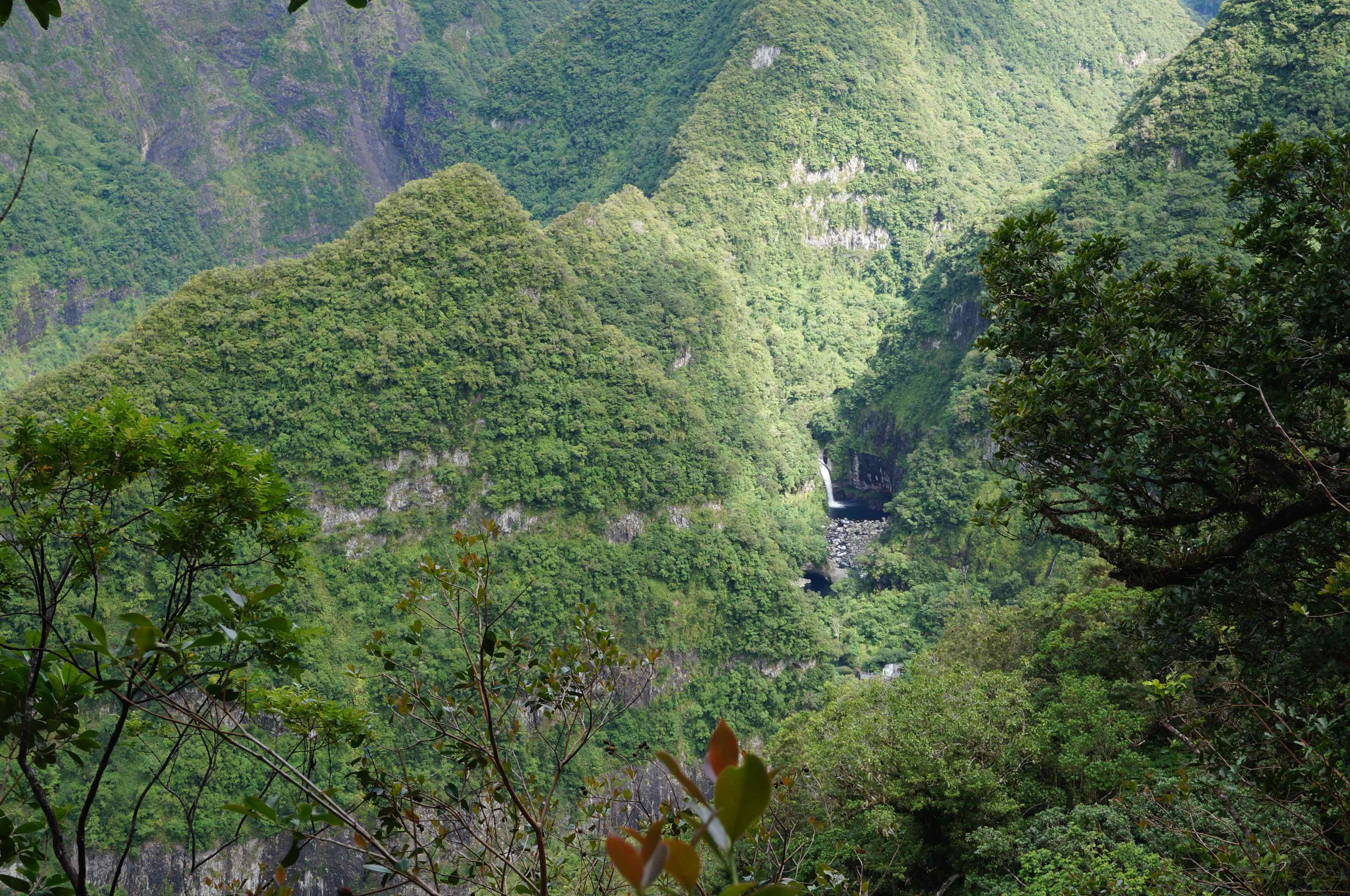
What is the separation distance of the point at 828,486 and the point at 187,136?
73.9 metres

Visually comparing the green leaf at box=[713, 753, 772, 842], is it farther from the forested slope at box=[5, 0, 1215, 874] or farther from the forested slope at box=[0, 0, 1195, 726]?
the forested slope at box=[0, 0, 1195, 726]

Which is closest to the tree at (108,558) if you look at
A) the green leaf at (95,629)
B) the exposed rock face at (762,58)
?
the green leaf at (95,629)

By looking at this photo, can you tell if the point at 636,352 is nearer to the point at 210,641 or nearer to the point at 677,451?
the point at 677,451

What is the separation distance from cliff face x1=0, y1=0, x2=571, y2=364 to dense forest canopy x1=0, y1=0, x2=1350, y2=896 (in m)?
0.47

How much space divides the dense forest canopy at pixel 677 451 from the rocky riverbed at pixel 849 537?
0.48m

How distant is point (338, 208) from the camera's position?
303 feet

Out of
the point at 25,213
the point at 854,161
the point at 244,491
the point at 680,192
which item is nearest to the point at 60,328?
the point at 25,213

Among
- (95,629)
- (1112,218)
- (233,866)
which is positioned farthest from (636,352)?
(95,629)

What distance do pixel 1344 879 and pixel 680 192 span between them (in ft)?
203

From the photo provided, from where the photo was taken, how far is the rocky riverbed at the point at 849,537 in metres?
45.7

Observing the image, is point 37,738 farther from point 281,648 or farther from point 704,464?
point 704,464

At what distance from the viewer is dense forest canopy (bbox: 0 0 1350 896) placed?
13.9 ft

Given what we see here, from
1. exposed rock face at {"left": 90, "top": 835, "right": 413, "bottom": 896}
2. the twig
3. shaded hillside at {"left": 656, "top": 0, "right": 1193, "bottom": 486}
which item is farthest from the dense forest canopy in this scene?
the twig

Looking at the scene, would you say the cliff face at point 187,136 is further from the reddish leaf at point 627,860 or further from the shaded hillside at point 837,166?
the reddish leaf at point 627,860
